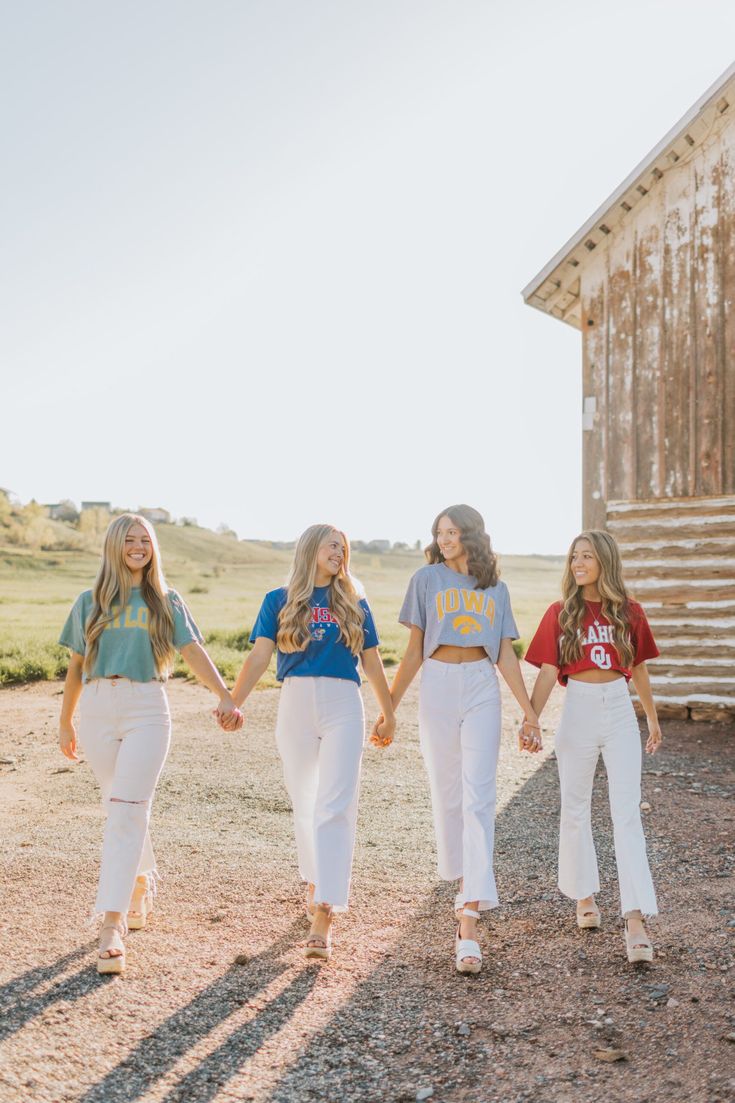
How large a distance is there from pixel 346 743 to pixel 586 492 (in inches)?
337

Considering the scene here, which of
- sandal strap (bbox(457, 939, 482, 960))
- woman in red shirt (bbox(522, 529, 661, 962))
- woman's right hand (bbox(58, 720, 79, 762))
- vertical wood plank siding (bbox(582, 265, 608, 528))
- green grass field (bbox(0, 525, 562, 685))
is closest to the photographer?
sandal strap (bbox(457, 939, 482, 960))

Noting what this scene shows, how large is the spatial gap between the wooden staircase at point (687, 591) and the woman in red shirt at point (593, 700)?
7451mm

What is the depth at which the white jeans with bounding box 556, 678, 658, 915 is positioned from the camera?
15.9 ft

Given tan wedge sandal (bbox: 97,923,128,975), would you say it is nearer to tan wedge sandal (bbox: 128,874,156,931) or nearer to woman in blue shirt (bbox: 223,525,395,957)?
tan wedge sandal (bbox: 128,874,156,931)

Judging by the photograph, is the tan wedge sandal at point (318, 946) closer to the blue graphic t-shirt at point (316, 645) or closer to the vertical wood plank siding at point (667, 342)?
the blue graphic t-shirt at point (316, 645)

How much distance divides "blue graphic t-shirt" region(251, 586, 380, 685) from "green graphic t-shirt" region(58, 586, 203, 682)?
429 mm

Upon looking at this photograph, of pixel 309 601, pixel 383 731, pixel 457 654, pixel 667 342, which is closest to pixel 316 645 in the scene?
pixel 309 601

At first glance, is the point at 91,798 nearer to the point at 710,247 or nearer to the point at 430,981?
the point at 430,981

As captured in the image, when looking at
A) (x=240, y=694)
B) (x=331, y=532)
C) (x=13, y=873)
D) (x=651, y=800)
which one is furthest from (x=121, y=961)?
(x=651, y=800)

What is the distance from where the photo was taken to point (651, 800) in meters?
8.63

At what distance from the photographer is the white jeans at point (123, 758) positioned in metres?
4.82

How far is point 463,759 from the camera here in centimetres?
503

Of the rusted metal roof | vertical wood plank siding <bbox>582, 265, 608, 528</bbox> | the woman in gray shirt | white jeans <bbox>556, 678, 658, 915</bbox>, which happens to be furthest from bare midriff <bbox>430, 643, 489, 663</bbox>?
the rusted metal roof

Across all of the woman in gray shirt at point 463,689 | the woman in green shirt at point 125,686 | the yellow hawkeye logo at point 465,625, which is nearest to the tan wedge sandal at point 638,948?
the woman in gray shirt at point 463,689
